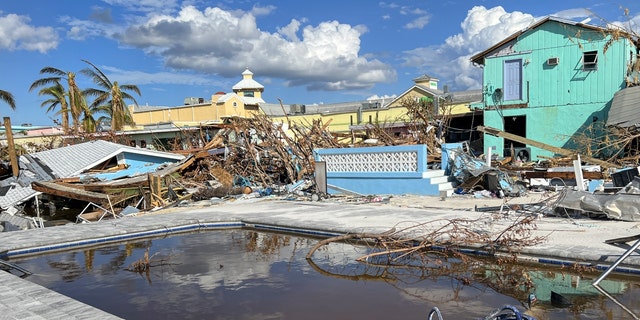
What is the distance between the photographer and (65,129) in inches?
1316

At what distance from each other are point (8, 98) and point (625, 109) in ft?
113

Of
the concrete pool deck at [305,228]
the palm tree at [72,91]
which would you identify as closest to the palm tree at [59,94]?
the palm tree at [72,91]

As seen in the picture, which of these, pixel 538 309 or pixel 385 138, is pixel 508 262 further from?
pixel 385 138

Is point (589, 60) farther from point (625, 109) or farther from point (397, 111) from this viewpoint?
point (397, 111)

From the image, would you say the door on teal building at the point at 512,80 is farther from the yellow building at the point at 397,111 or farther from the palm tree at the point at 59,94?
the palm tree at the point at 59,94

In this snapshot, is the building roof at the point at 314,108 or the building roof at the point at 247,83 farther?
the building roof at the point at 247,83

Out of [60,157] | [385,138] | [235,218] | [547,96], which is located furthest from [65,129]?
[547,96]

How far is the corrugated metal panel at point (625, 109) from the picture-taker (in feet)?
60.3

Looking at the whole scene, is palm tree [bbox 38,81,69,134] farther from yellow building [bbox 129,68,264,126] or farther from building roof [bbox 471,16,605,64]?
building roof [bbox 471,16,605,64]

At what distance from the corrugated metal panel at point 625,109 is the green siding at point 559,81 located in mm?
1580

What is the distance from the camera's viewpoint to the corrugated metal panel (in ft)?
60.3

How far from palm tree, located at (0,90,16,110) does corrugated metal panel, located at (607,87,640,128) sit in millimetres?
33881

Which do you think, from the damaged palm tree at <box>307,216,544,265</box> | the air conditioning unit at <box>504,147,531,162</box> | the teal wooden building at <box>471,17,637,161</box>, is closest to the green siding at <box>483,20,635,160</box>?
the teal wooden building at <box>471,17,637,161</box>

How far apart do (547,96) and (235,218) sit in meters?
18.1
